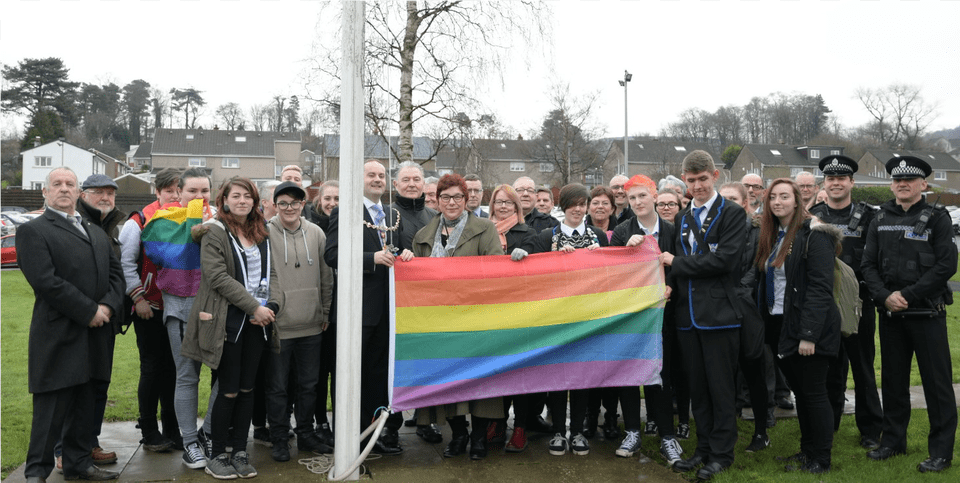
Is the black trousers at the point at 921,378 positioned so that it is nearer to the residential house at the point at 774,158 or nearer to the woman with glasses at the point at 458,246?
the woman with glasses at the point at 458,246

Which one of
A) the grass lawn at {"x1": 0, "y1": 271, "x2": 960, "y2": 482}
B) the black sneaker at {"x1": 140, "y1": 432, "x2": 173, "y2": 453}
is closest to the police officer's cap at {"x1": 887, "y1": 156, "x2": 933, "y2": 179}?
the grass lawn at {"x1": 0, "y1": 271, "x2": 960, "y2": 482}

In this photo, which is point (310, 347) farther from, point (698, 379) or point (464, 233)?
point (698, 379)

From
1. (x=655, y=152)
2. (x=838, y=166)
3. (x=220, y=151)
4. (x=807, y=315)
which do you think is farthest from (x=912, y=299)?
(x=655, y=152)

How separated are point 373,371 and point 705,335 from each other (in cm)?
249

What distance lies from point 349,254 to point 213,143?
7359 centimetres

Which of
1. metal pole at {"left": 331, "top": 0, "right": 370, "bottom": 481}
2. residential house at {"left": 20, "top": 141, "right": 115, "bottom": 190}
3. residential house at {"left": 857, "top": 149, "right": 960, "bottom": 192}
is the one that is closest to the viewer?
metal pole at {"left": 331, "top": 0, "right": 370, "bottom": 481}

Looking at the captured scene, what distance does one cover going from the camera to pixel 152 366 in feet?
18.0

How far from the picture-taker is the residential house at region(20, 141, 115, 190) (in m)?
61.9

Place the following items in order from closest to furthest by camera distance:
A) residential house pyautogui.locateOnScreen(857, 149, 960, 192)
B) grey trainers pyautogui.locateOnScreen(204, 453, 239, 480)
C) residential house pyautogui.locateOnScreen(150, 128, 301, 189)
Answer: grey trainers pyautogui.locateOnScreen(204, 453, 239, 480)
residential house pyautogui.locateOnScreen(150, 128, 301, 189)
residential house pyautogui.locateOnScreen(857, 149, 960, 192)

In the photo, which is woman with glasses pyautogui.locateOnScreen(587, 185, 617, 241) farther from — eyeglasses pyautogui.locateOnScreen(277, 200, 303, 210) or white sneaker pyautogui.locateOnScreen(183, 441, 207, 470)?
white sneaker pyautogui.locateOnScreen(183, 441, 207, 470)

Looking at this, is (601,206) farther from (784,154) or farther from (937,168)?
(937,168)

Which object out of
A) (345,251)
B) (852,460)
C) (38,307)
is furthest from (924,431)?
(38,307)

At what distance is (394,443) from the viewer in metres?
5.56

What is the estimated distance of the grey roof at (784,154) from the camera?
75.1 metres
